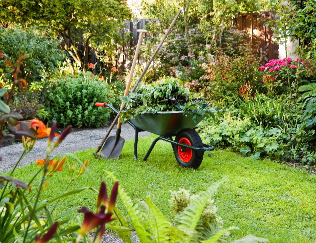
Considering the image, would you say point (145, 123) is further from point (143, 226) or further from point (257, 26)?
point (257, 26)

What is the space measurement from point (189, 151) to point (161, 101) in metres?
0.60

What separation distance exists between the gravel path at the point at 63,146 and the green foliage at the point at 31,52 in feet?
4.68

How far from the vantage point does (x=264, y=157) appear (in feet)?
14.4

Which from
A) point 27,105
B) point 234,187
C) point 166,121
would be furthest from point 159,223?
point 27,105

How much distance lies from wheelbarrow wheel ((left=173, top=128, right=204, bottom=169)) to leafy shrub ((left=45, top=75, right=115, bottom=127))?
2787 mm

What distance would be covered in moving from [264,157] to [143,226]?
3.46 meters

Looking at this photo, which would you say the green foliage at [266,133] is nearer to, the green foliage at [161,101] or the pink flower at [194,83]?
the green foliage at [161,101]

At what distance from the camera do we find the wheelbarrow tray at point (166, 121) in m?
3.78

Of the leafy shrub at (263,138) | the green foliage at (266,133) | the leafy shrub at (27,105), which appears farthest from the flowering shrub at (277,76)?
the leafy shrub at (27,105)

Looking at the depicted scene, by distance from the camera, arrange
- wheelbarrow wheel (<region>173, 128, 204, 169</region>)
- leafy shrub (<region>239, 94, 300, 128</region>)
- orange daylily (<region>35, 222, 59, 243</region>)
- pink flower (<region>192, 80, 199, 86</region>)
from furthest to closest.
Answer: pink flower (<region>192, 80, 199, 86</region>), leafy shrub (<region>239, 94, 300, 128</region>), wheelbarrow wheel (<region>173, 128, 204, 169</region>), orange daylily (<region>35, 222, 59, 243</region>)

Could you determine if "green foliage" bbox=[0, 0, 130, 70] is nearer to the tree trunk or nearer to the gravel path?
the tree trunk

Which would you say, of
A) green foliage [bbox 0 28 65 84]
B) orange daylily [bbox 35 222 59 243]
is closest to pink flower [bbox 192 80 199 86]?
green foliage [bbox 0 28 65 84]

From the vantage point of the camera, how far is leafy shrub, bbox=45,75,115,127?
6.38 metres

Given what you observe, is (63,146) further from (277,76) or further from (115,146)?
(277,76)
